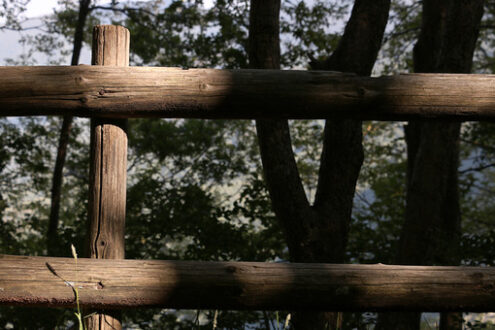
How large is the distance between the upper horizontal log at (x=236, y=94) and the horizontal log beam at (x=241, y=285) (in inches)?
24.9

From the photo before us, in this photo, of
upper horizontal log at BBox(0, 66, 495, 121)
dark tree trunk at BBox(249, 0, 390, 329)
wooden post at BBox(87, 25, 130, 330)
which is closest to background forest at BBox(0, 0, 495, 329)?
dark tree trunk at BBox(249, 0, 390, 329)

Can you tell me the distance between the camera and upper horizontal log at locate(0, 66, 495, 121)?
88.7 inches

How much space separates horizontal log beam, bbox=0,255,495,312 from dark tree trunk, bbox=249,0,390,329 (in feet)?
9.34

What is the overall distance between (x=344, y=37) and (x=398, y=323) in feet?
11.6

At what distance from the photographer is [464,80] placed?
2.30 m

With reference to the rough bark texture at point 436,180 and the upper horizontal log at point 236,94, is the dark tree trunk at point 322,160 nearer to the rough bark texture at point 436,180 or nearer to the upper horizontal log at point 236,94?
the rough bark texture at point 436,180

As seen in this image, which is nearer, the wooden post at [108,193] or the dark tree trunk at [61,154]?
the wooden post at [108,193]

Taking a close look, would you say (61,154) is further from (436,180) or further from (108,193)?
(108,193)

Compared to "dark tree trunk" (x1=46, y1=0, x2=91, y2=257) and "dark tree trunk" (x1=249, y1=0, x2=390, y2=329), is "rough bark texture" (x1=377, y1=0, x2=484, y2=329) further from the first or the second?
"dark tree trunk" (x1=46, y1=0, x2=91, y2=257)

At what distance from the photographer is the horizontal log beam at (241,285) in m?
2.12

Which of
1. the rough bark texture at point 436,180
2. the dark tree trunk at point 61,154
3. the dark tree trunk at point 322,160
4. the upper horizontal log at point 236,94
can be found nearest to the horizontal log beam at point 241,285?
the upper horizontal log at point 236,94

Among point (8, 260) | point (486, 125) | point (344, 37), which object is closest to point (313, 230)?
point (344, 37)

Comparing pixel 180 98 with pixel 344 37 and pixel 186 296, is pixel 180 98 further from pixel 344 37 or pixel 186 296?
pixel 344 37

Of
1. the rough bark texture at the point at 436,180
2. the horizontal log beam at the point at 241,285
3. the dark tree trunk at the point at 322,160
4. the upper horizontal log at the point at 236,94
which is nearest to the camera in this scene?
the horizontal log beam at the point at 241,285
